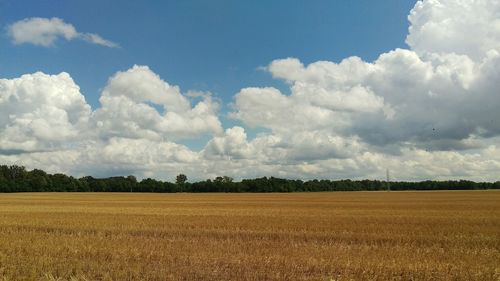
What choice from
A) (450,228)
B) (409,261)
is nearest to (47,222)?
(409,261)

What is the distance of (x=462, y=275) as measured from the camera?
43.1 ft

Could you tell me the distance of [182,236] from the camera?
2150 cm

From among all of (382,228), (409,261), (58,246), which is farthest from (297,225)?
(58,246)

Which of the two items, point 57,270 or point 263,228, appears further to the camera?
point 263,228

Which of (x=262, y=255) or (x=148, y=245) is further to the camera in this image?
(x=148, y=245)

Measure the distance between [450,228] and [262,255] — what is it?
1383 centimetres

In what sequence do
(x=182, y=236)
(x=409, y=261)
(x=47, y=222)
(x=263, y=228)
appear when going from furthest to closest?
(x=47, y=222), (x=263, y=228), (x=182, y=236), (x=409, y=261)

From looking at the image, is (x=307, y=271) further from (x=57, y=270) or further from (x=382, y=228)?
(x=382, y=228)

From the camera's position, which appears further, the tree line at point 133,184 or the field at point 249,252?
the tree line at point 133,184

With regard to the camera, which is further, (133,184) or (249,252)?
(133,184)

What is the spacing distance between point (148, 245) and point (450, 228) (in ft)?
53.2

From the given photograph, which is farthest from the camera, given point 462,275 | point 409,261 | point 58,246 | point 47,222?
point 47,222

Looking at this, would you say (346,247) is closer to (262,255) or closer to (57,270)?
(262,255)

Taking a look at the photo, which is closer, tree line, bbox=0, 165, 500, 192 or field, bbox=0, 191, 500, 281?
field, bbox=0, 191, 500, 281
